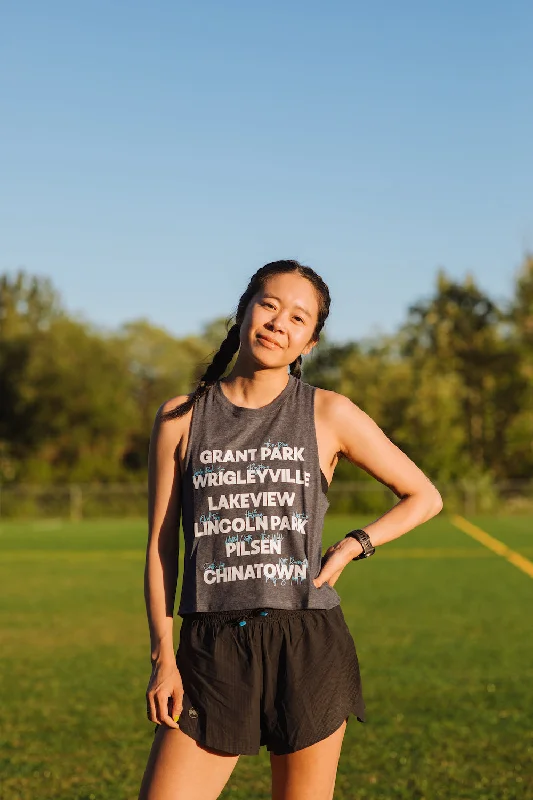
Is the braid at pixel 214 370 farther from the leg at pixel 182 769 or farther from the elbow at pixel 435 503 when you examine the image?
the leg at pixel 182 769

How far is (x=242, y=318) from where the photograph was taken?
3.55m

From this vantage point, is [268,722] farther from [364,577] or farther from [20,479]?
[20,479]

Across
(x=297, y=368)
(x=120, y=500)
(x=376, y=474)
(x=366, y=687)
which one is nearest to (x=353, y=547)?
(x=376, y=474)

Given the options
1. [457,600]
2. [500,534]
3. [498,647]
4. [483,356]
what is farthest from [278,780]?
[483,356]

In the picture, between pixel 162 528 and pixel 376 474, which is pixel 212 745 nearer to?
pixel 162 528

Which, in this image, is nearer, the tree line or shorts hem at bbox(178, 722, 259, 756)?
shorts hem at bbox(178, 722, 259, 756)

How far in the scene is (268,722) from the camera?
3.26m

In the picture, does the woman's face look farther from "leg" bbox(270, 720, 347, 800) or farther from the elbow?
"leg" bbox(270, 720, 347, 800)

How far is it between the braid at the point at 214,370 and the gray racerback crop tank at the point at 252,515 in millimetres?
62

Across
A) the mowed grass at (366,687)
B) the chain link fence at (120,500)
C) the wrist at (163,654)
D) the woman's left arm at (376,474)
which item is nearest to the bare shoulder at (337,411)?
the woman's left arm at (376,474)

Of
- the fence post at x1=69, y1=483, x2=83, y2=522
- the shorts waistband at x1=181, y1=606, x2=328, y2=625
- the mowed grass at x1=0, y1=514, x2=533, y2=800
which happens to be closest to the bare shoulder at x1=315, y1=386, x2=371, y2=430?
the shorts waistband at x1=181, y1=606, x2=328, y2=625

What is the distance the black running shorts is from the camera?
10.5ft

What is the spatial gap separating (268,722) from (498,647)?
9.06 metres

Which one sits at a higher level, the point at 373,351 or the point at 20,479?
the point at 373,351
